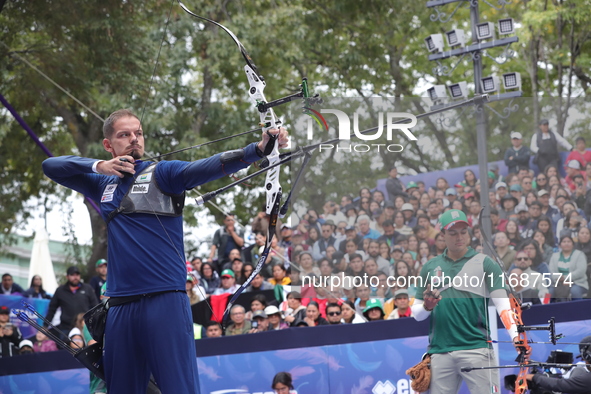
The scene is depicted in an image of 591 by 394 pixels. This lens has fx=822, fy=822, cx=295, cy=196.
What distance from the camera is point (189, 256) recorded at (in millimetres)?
19188

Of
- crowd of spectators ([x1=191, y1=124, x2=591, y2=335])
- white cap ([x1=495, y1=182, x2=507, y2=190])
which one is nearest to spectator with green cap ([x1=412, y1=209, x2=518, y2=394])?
crowd of spectators ([x1=191, y1=124, x2=591, y2=335])

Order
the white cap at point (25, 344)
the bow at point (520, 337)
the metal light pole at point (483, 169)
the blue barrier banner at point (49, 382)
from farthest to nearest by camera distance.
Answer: the white cap at point (25, 344)
the blue barrier banner at point (49, 382)
the metal light pole at point (483, 169)
the bow at point (520, 337)

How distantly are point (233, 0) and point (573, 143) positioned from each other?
36.4ft

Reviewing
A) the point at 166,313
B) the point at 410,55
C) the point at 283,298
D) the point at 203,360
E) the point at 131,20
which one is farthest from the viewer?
the point at 410,55

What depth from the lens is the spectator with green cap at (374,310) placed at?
8148 millimetres

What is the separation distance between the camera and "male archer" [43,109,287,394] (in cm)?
375

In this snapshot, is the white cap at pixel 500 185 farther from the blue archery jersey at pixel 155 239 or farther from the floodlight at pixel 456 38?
the blue archery jersey at pixel 155 239

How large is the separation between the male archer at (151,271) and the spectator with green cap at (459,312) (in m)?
2.54

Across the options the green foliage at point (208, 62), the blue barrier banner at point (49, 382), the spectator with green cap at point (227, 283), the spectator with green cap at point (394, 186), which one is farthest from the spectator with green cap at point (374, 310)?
the green foliage at point (208, 62)

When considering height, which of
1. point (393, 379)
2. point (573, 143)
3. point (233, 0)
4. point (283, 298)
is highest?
point (233, 0)

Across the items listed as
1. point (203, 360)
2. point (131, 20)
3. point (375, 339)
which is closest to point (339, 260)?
point (375, 339)

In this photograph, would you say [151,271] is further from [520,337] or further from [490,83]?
[490,83]

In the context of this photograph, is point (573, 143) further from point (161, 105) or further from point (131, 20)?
point (161, 105)

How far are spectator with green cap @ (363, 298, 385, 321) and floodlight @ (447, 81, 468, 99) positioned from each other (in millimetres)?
2243
